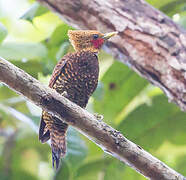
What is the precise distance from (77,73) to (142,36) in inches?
26.1

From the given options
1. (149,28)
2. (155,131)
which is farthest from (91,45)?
(155,131)

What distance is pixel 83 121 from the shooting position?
70.1 inches

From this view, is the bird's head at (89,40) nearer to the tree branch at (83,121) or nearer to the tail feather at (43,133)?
the tail feather at (43,133)

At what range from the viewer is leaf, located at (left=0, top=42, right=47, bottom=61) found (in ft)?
9.86

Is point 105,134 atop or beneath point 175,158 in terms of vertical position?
atop

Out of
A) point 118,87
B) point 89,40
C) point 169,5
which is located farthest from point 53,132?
point 169,5

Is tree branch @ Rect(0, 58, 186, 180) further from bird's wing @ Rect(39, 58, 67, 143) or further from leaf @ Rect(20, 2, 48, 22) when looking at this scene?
leaf @ Rect(20, 2, 48, 22)

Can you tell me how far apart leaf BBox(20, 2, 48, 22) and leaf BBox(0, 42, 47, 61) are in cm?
22

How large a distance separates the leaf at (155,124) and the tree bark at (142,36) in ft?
1.99

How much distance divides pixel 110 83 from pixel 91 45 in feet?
3.35

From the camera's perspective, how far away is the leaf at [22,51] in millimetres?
3004

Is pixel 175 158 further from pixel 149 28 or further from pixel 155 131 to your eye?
pixel 149 28

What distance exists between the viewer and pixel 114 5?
2.94 m

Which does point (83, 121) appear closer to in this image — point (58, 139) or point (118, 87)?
point (58, 139)
